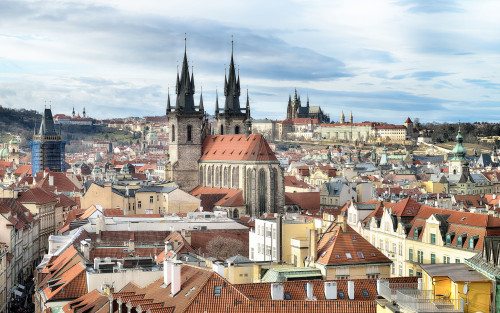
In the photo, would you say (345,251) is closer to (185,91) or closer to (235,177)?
(235,177)

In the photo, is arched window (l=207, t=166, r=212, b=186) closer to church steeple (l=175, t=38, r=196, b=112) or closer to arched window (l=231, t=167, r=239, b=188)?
arched window (l=231, t=167, r=239, b=188)

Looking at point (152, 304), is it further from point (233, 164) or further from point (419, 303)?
point (233, 164)

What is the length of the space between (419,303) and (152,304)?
15.4 meters

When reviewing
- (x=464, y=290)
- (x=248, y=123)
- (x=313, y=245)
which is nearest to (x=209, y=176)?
(x=248, y=123)

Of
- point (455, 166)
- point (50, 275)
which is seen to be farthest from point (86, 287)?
point (455, 166)

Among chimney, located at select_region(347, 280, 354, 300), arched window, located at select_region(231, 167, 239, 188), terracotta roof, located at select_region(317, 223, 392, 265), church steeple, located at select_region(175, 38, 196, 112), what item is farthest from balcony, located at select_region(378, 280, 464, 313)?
church steeple, located at select_region(175, 38, 196, 112)

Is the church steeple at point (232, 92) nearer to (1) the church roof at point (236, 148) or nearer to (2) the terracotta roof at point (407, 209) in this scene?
(1) the church roof at point (236, 148)

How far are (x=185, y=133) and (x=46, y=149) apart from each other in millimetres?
48640

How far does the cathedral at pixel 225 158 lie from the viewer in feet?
343

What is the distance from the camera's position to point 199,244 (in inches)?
2448

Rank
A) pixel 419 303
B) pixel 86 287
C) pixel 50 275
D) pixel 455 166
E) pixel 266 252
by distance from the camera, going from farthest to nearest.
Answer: pixel 455 166 < pixel 266 252 < pixel 50 275 < pixel 86 287 < pixel 419 303

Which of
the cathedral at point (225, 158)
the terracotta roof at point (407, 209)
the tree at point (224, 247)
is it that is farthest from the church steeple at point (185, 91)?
the terracotta roof at point (407, 209)

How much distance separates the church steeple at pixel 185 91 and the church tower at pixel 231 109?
8460 millimetres

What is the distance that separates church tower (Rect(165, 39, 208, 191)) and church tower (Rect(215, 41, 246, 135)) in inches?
264
